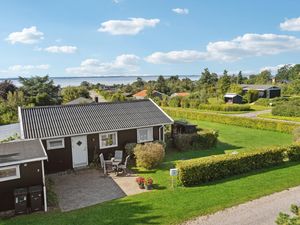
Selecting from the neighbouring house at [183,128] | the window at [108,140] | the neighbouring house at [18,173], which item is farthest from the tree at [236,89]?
the neighbouring house at [18,173]

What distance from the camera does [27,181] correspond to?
12.0 metres

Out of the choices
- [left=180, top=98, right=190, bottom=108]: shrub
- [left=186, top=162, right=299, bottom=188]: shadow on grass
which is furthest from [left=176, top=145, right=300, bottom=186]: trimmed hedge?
[left=180, top=98, right=190, bottom=108]: shrub

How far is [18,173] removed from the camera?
11.7m

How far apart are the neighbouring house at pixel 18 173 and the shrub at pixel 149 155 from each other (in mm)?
6068

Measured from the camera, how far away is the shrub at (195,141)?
71.1ft

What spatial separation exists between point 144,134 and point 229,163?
22.8 ft

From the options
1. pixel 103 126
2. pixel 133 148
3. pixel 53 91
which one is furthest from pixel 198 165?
pixel 53 91

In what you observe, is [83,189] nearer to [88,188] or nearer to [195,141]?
[88,188]

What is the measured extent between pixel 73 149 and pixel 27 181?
5351 mm

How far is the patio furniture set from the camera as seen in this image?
16.4m

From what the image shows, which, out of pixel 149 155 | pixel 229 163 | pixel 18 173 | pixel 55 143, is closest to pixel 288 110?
pixel 229 163

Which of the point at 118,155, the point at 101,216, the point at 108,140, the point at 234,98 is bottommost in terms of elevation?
the point at 101,216

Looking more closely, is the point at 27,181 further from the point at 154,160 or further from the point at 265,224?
the point at 265,224

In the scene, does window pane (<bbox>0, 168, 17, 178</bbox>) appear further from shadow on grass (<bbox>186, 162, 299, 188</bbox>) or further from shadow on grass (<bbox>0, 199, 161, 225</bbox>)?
shadow on grass (<bbox>186, 162, 299, 188</bbox>)
